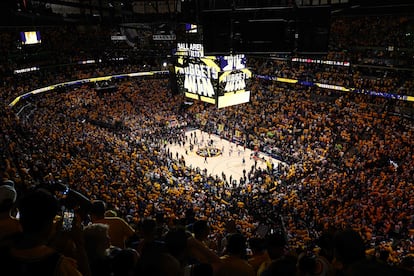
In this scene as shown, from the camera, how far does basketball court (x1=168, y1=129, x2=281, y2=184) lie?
24.9 metres

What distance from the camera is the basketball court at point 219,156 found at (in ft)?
81.7

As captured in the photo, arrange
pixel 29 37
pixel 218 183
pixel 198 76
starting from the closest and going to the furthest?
pixel 218 183, pixel 198 76, pixel 29 37

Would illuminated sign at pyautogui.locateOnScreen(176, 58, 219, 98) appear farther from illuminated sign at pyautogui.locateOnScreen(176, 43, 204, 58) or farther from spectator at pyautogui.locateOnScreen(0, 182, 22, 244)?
spectator at pyautogui.locateOnScreen(0, 182, 22, 244)

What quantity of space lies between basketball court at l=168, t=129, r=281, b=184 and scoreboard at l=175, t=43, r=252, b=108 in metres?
4.39

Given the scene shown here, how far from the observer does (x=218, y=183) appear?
20.5 metres

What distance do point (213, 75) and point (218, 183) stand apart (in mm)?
8040

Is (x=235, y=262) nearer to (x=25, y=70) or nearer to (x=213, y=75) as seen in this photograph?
(x=213, y=75)


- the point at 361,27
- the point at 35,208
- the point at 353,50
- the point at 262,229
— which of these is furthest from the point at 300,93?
the point at 35,208

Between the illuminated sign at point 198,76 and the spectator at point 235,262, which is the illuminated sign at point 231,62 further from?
the spectator at point 235,262

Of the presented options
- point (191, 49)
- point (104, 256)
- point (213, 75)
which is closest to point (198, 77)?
Answer: point (213, 75)

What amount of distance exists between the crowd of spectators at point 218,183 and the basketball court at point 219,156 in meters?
1.13

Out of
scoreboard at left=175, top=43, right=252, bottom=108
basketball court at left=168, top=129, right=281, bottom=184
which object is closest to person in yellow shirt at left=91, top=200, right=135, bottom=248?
basketball court at left=168, top=129, right=281, bottom=184

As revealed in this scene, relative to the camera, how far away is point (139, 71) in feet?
141

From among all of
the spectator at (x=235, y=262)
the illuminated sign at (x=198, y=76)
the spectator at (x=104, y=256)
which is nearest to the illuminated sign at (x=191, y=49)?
the illuminated sign at (x=198, y=76)
